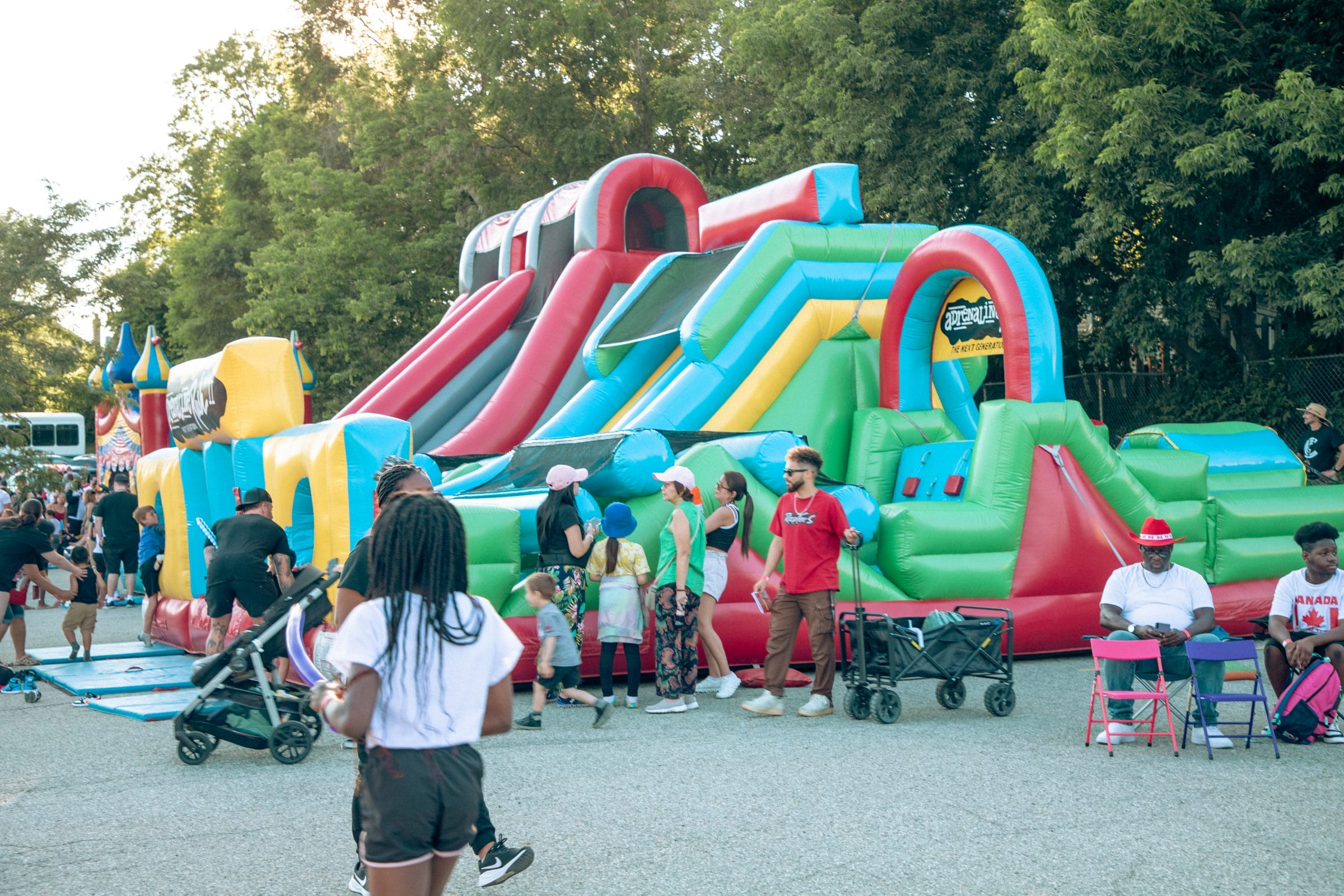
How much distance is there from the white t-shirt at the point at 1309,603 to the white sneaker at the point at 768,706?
8.55ft

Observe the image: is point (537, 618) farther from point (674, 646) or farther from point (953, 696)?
point (953, 696)

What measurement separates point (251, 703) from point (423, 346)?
10.3 meters

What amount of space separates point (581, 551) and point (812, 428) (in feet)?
12.9

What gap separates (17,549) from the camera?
31.0ft

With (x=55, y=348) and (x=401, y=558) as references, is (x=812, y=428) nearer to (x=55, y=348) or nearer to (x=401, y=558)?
(x=401, y=558)

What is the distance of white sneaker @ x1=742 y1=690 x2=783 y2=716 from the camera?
23.7 ft

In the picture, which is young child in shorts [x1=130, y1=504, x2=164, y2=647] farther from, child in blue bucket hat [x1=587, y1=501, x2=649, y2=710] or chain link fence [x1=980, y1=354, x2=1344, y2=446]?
chain link fence [x1=980, y1=354, x2=1344, y2=446]

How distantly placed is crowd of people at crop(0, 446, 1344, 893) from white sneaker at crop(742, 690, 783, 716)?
1cm

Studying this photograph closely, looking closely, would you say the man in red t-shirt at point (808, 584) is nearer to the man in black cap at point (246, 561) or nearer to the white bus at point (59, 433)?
the man in black cap at point (246, 561)

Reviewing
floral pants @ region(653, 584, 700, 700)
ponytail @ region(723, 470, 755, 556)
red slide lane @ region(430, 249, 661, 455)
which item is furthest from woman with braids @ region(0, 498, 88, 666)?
ponytail @ region(723, 470, 755, 556)

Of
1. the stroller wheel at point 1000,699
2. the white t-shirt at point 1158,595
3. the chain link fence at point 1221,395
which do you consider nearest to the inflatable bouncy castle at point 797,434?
the stroller wheel at point 1000,699

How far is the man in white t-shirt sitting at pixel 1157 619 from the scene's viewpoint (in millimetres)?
6250

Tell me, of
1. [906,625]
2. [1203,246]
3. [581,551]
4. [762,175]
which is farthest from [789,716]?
[762,175]

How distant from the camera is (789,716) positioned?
23.7 feet
